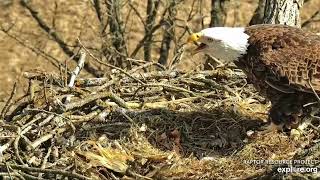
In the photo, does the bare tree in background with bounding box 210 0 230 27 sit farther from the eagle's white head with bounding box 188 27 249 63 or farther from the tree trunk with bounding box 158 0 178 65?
the eagle's white head with bounding box 188 27 249 63

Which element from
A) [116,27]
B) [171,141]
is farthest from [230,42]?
[116,27]

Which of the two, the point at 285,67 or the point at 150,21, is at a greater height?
the point at 285,67

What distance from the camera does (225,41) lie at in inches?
190

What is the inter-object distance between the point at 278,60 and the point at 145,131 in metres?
1.08

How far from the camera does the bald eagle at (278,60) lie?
15.2ft

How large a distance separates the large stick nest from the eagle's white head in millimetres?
531

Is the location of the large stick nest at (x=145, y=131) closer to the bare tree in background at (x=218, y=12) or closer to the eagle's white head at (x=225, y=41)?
the eagle's white head at (x=225, y=41)

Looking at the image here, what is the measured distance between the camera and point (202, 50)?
4969 millimetres

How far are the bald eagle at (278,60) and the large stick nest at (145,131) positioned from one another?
0.26 meters

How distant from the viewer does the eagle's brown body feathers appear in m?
4.62

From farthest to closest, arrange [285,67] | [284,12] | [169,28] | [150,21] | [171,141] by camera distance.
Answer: [150,21]
[169,28]
[284,12]
[171,141]
[285,67]

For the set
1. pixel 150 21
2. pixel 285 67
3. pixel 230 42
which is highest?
pixel 230 42

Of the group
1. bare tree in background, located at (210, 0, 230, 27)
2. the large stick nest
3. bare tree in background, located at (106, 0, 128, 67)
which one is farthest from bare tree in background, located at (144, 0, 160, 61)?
the large stick nest

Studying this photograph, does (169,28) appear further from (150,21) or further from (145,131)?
(145,131)
